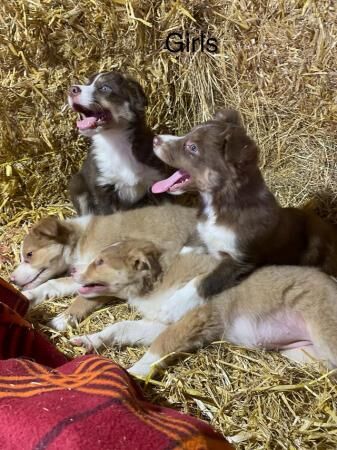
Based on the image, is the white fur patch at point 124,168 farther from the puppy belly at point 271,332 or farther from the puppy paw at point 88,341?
the puppy belly at point 271,332

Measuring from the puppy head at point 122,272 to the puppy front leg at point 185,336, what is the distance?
47cm

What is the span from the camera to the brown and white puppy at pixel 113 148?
183 inches

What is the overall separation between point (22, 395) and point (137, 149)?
2.48m

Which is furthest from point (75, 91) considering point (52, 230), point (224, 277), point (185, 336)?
point (185, 336)

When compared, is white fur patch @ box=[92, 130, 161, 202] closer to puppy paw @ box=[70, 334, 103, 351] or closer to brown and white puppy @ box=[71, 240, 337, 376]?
brown and white puppy @ box=[71, 240, 337, 376]

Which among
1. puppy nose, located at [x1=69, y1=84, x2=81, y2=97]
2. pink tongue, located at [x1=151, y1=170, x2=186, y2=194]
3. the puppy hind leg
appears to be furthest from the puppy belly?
puppy nose, located at [x1=69, y1=84, x2=81, y2=97]

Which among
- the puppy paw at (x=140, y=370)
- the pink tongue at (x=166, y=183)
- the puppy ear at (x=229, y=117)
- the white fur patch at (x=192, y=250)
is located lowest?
the puppy paw at (x=140, y=370)

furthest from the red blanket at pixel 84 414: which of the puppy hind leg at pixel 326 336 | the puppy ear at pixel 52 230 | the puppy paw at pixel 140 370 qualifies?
the puppy ear at pixel 52 230

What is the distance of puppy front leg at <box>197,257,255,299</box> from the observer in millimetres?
4035

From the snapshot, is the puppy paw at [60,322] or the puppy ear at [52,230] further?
the puppy ear at [52,230]

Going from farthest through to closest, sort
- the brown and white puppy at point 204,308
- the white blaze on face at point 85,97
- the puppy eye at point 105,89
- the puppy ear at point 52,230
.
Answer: the puppy ear at point 52,230 → the puppy eye at point 105,89 → the white blaze on face at point 85,97 → the brown and white puppy at point 204,308

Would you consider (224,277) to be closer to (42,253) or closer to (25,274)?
(42,253)

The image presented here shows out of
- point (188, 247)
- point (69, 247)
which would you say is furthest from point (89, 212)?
point (188, 247)

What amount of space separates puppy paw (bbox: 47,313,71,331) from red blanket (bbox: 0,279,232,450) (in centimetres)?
93
